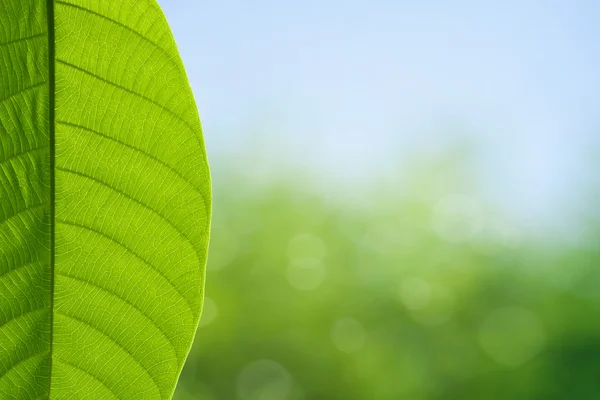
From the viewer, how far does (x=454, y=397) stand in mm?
12984

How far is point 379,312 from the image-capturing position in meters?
13.6

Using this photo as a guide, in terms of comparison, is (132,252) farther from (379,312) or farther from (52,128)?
(379,312)

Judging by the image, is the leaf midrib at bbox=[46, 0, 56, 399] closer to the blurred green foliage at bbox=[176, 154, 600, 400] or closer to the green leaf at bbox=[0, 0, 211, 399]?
the green leaf at bbox=[0, 0, 211, 399]

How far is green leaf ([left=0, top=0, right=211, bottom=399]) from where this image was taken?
602 mm

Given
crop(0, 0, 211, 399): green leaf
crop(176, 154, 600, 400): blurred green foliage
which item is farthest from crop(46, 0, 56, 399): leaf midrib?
crop(176, 154, 600, 400): blurred green foliage

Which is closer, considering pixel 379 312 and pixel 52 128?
pixel 52 128

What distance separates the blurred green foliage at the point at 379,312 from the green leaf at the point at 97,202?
41.2ft

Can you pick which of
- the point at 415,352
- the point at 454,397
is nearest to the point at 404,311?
the point at 415,352

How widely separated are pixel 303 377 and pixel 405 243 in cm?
353

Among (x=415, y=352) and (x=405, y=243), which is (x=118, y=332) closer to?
(x=415, y=352)

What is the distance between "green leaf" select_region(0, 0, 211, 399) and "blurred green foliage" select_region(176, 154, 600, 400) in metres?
12.5

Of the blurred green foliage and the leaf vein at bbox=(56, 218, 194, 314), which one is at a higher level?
the blurred green foliage

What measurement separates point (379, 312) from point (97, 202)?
13.2 metres

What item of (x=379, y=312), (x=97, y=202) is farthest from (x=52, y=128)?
(x=379, y=312)
